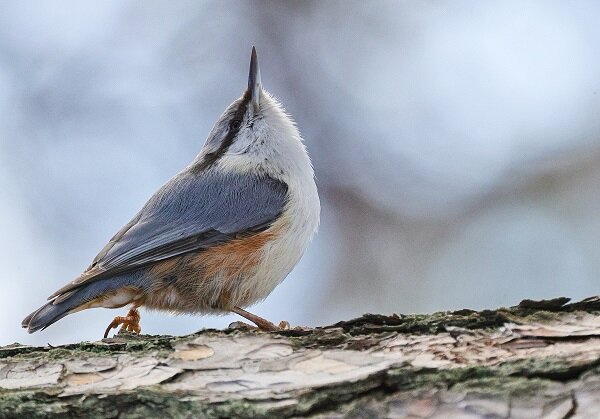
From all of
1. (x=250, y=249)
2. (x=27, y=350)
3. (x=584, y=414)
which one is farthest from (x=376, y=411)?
(x=250, y=249)

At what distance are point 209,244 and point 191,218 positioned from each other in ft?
0.57

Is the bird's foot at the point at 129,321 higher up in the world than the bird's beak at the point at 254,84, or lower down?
lower down

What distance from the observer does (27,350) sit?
82.4 inches

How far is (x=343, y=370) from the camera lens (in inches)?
68.9

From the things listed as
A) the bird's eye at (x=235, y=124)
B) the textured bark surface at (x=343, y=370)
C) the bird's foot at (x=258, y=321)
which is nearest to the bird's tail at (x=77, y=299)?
the bird's foot at (x=258, y=321)

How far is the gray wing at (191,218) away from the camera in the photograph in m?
3.14

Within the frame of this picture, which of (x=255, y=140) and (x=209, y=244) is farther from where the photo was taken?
(x=255, y=140)

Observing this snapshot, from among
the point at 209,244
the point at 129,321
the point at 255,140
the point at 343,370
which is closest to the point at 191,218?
the point at 209,244

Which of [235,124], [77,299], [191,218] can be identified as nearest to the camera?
[77,299]

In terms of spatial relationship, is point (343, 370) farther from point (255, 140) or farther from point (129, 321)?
point (255, 140)

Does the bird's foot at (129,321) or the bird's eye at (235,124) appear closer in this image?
the bird's foot at (129,321)

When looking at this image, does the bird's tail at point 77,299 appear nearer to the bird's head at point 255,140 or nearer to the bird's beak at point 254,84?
the bird's head at point 255,140

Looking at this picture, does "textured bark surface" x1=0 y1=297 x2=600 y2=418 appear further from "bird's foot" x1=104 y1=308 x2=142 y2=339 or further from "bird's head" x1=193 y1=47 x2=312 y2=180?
"bird's head" x1=193 y1=47 x2=312 y2=180

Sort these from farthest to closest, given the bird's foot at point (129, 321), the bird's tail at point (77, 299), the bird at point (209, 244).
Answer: the bird's foot at point (129, 321), the bird at point (209, 244), the bird's tail at point (77, 299)
